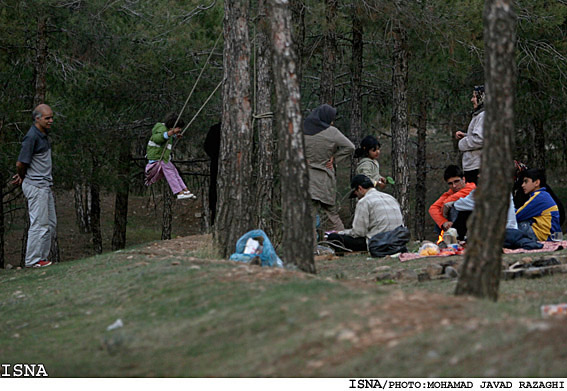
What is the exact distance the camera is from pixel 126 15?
1636 cm

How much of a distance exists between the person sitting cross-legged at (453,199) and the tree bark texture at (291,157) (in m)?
3.79

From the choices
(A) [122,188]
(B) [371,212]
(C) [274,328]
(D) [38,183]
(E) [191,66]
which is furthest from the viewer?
(A) [122,188]

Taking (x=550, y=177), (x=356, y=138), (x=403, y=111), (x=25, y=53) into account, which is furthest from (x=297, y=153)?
(x=550, y=177)

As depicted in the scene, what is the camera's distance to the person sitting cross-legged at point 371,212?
955cm

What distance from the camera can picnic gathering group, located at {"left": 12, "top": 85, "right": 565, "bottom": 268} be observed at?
9.68m

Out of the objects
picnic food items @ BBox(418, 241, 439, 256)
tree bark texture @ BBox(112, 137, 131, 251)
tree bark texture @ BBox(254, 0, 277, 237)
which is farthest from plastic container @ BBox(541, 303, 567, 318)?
tree bark texture @ BBox(112, 137, 131, 251)

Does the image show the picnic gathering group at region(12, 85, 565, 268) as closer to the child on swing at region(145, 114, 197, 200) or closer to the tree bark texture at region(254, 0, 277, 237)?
the tree bark texture at region(254, 0, 277, 237)

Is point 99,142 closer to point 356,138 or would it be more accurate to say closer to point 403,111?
point 356,138

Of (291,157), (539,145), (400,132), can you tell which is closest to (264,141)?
(291,157)

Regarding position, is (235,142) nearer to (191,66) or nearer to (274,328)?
(274,328)

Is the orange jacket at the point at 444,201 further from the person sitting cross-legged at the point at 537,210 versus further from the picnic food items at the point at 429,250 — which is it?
the picnic food items at the point at 429,250

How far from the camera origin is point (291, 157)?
674 centimetres

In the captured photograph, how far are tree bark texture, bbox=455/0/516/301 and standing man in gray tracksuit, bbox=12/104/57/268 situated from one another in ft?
21.2

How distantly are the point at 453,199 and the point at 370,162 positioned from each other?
1347mm
